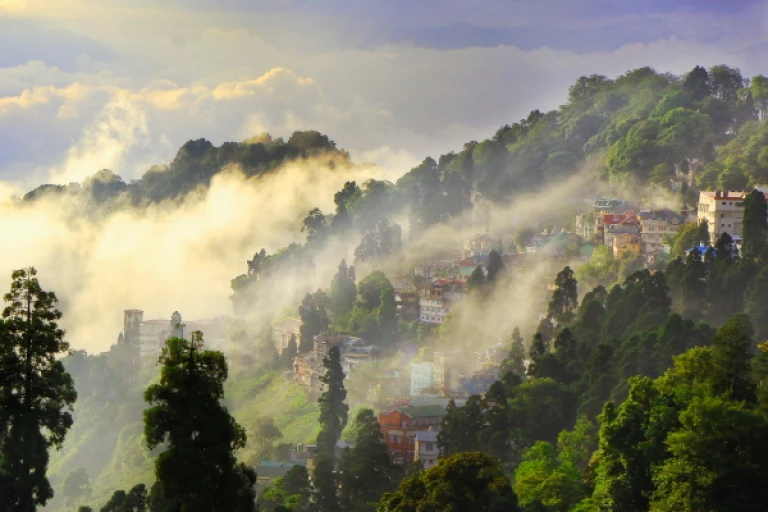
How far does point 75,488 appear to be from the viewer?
259 ft

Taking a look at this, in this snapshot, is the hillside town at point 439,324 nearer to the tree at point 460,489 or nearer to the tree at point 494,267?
the tree at point 494,267

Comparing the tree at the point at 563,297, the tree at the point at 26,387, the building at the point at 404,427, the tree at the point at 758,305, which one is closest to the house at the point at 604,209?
the tree at the point at 563,297

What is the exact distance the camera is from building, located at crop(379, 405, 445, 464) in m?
63.7

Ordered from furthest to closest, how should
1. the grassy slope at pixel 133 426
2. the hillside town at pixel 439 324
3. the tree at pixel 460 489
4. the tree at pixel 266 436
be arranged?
the grassy slope at pixel 133 426 → the tree at pixel 266 436 → the hillside town at pixel 439 324 → the tree at pixel 460 489

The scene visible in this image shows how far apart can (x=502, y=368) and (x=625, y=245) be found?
54.2 feet

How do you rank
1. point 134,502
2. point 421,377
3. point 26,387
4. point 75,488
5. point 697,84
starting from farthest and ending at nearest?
point 697,84 → point 75,488 → point 421,377 → point 134,502 → point 26,387

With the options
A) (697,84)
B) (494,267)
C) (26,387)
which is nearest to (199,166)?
(697,84)

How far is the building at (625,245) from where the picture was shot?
7988 centimetres

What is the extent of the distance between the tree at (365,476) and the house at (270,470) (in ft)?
38.3

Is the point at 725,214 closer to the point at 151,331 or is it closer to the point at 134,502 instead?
the point at 134,502

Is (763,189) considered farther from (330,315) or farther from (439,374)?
(330,315)

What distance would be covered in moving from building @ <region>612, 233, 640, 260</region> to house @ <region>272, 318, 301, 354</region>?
78.0ft

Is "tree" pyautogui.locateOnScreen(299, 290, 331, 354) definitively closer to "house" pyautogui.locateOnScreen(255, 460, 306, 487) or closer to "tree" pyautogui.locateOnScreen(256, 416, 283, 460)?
"tree" pyautogui.locateOnScreen(256, 416, 283, 460)

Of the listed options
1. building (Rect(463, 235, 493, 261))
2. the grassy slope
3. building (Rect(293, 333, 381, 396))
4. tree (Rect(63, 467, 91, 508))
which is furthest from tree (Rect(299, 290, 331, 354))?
tree (Rect(63, 467, 91, 508))
